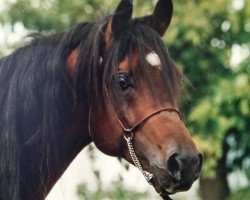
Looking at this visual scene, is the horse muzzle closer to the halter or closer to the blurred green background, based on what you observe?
the halter

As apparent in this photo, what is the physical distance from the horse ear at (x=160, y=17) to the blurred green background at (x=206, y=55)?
3.57m

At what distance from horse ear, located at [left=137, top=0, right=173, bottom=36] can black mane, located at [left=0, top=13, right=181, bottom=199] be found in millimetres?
136

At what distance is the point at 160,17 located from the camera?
3.08 meters

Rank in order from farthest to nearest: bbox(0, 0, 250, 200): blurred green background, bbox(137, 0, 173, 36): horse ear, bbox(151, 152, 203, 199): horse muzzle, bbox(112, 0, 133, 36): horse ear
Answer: bbox(0, 0, 250, 200): blurred green background, bbox(137, 0, 173, 36): horse ear, bbox(112, 0, 133, 36): horse ear, bbox(151, 152, 203, 199): horse muzzle

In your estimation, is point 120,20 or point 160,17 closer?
point 120,20

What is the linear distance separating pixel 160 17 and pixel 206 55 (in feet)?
14.3

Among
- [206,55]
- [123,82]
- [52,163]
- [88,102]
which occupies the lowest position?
[206,55]

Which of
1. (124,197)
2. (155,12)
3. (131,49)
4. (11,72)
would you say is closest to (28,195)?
(11,72)

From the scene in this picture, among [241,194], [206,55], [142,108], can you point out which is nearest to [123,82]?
[142,108]

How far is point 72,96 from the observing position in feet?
9.52

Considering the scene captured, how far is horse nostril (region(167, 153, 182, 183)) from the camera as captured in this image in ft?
8.39

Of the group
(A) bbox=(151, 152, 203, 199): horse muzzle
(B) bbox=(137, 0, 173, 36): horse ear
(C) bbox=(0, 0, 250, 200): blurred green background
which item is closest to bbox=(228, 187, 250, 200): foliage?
(C) bbox=(0, 0, 250, 200): blurred green background

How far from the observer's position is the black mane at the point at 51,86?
9.16 feet

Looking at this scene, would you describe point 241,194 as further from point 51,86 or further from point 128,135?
point 51,86
